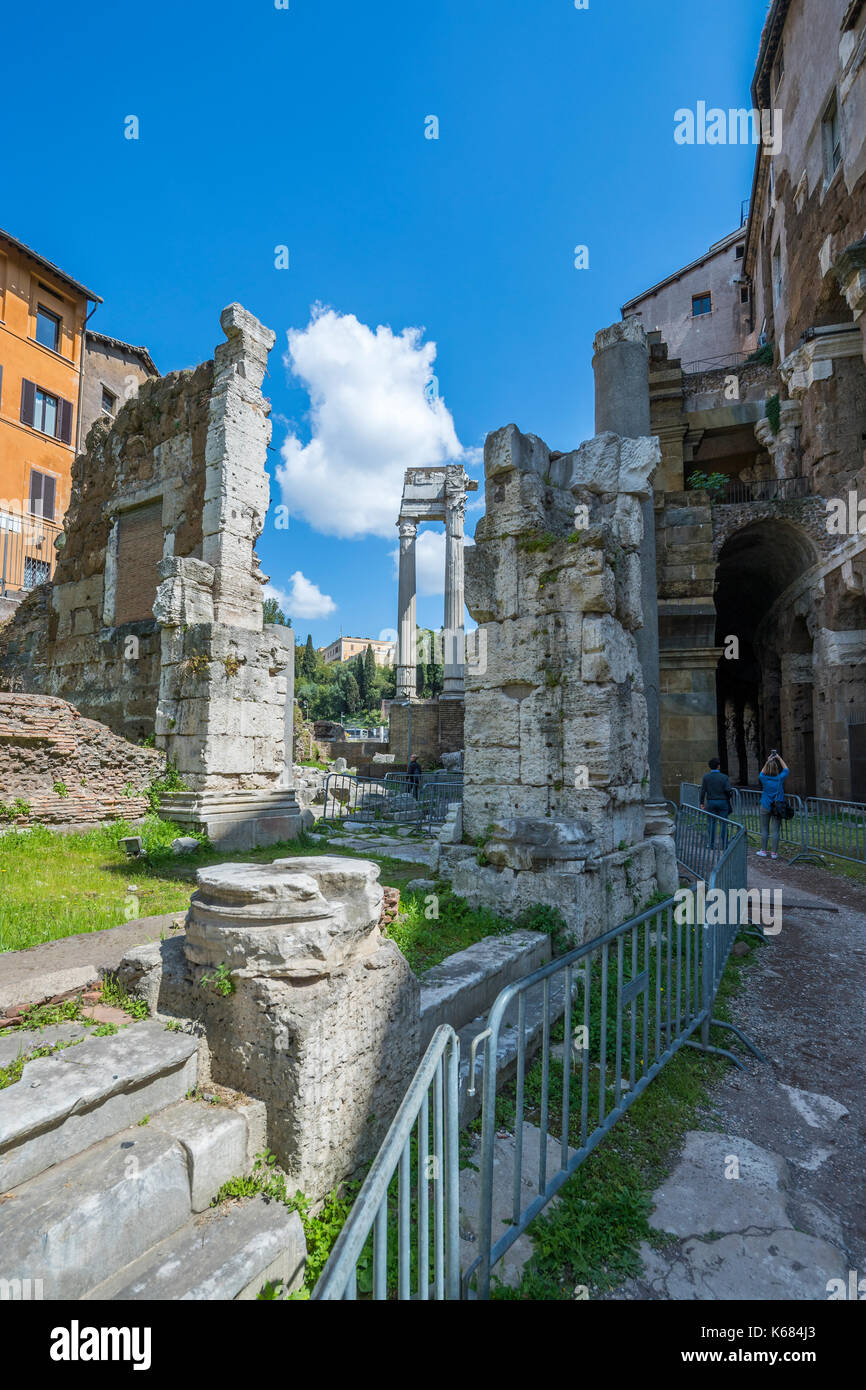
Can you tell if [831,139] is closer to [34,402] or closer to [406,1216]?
[406,1216]

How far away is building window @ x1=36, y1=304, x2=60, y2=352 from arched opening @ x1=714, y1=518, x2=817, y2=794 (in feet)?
79.2

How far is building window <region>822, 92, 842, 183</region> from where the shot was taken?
14.9m

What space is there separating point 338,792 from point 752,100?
28141 mm

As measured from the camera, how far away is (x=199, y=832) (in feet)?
25.1

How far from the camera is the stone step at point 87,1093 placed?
5.98 ft

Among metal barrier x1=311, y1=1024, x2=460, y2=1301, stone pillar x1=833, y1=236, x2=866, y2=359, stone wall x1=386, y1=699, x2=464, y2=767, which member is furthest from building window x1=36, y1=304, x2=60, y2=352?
metal barrier x1=311, y1=1024, x2=460, y2=1301

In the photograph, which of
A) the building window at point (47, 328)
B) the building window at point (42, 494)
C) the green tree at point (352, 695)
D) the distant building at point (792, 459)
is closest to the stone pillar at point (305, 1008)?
the distant building at point (792, 459)

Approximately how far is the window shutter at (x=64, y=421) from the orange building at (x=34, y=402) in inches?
1.4

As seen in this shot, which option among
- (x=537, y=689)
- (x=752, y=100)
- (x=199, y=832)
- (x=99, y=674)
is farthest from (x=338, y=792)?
(x=752, y=100)

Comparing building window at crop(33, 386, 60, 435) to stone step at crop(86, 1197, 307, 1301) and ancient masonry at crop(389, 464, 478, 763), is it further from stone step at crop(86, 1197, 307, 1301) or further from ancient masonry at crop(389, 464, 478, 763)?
stone step at crop(86, 1197, 307, 1301)

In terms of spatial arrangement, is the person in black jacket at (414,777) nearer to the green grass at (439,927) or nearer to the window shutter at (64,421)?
the green grass at (439,927)

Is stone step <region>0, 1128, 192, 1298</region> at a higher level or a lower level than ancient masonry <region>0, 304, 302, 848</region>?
lower

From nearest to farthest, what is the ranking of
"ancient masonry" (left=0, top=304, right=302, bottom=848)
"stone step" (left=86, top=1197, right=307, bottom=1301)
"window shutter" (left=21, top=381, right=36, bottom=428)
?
"stone step" (left=86, top=1197, right=307, bottom=1301), "ancient masonry" (left=0, top=304, right=302, bottom=848), "window shutter" (left=21, top=381, right=36, bottom=428)
